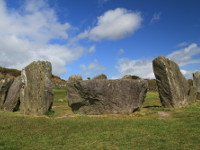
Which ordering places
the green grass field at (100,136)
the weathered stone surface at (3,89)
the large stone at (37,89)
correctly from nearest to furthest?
1. the green grass field at (100,136)
2. the large stone at (37,89)
3. the weathered stone surface at (3,89)

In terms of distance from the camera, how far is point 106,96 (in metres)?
14.9

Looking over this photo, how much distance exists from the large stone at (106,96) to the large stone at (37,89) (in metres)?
1.97

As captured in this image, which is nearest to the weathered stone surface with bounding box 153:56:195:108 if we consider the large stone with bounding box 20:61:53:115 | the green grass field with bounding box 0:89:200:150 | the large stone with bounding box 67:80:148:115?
the large stone with bounding box 67:80:148:115

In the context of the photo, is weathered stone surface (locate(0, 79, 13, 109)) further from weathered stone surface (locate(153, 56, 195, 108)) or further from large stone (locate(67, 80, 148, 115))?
weathered stone surface (locate(153, 56, 195, 108))

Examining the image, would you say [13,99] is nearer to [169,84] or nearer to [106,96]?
[106,96]

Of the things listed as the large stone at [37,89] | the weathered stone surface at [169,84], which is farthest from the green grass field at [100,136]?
the weathered stone surface at [169,84]

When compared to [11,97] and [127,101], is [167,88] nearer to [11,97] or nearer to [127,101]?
[127,101]

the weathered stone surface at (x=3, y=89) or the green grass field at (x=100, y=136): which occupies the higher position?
the weathered stone surface at (x=3, y=89)

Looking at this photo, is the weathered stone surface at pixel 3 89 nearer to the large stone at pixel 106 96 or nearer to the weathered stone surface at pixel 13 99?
the weathered stone surface at pixel 13 99

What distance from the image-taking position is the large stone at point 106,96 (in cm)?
1484

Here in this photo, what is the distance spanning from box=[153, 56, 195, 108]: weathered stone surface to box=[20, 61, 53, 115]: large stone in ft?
31.8

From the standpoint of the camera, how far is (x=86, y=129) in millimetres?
10008

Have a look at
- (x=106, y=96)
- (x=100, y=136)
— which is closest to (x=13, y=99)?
(x=106, y=96)

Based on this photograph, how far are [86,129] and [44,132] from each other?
2017 millimetres
